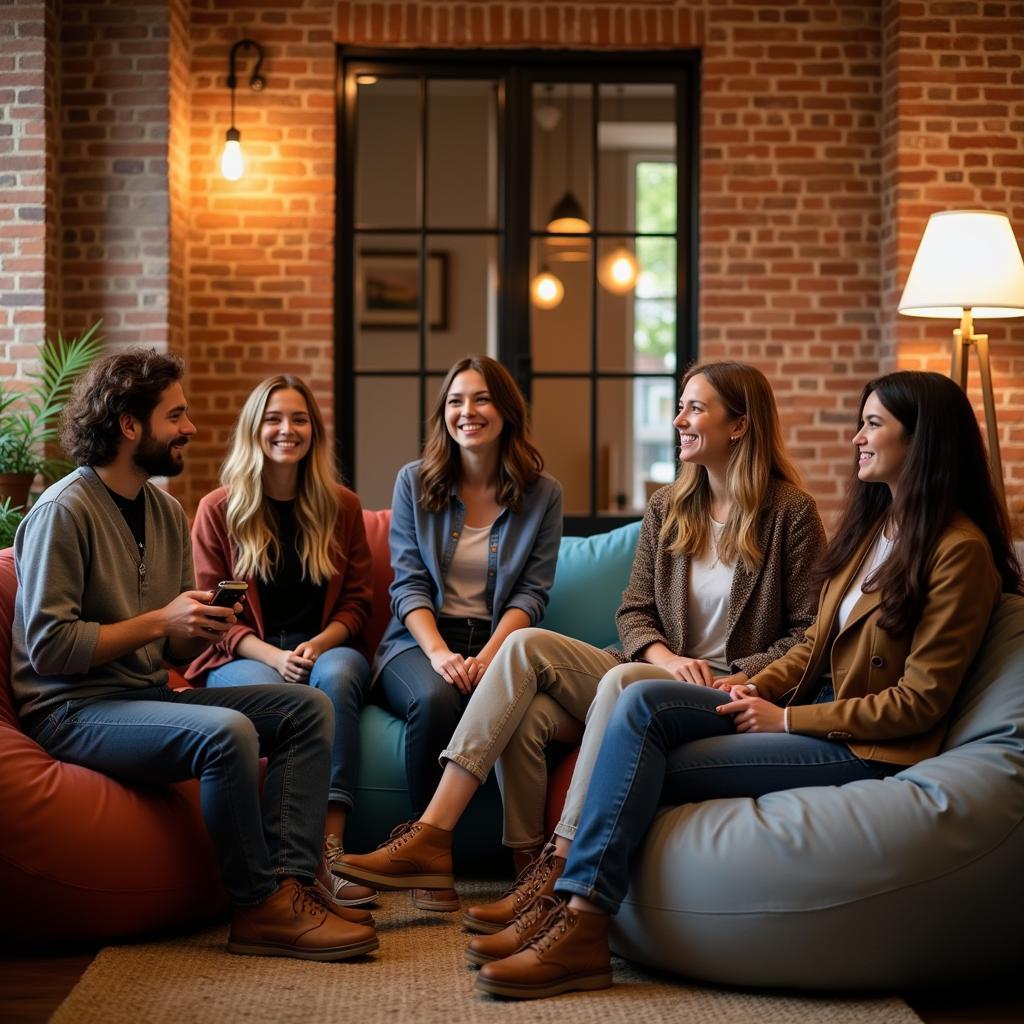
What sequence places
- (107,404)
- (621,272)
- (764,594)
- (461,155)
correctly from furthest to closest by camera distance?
(461,155)
(621,272)
(764,594)
(107,404)

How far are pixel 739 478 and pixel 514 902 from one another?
1137 millimetres

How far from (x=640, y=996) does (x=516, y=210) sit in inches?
158

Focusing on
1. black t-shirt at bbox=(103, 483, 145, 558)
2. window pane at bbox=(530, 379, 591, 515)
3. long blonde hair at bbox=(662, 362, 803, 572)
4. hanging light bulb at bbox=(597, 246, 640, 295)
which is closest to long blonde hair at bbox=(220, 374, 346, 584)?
black t-shirt at bbox=(103, 483, 145, 558)

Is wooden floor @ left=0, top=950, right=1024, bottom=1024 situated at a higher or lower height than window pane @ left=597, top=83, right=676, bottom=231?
lower

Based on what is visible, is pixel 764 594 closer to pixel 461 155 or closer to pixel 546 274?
pixel 546 274

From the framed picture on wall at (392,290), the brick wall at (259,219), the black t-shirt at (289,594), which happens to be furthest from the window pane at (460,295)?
the black t-shirt at (289,594)

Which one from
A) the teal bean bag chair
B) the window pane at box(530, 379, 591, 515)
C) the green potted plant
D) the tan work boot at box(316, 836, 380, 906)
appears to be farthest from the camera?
the window pane at box(530, 379, 591, 515)

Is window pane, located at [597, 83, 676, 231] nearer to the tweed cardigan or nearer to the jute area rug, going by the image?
the tweed cardigan

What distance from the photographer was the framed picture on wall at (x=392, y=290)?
8.83m

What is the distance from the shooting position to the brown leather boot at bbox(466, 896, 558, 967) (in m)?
2.56

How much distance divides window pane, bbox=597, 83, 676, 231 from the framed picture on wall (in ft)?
3.97

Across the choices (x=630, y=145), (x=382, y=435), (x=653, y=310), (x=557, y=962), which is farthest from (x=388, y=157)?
(x=557, y=962)

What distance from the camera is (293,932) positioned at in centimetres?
269

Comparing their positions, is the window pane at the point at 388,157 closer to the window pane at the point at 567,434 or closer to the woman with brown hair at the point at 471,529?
the window pane at the point at 567,434
